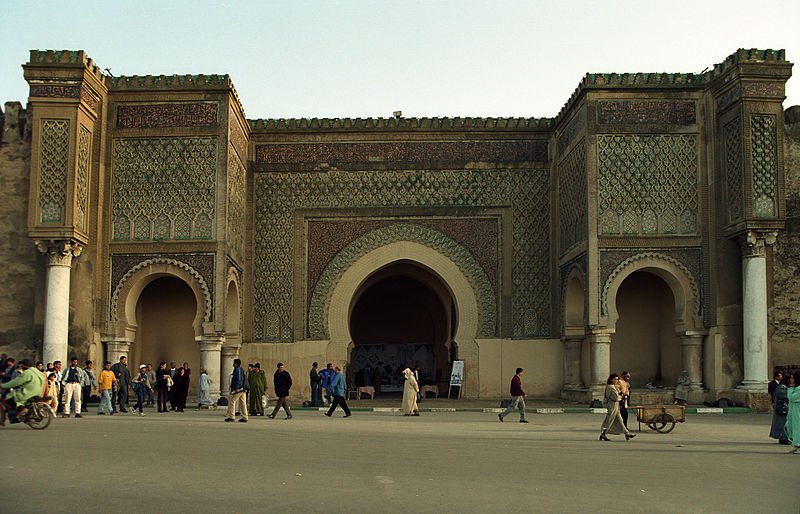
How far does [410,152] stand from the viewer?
62.5 ft

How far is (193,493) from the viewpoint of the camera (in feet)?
22.2

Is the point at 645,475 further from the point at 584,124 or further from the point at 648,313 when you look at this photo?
the point at 648,313

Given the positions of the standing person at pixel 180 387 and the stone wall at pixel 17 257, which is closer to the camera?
the standing person at pixel 180 387

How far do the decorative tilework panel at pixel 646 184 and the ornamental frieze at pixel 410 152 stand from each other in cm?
265

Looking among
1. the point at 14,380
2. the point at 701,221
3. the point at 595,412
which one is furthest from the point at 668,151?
the point at 14,380

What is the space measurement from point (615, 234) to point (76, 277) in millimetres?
9054

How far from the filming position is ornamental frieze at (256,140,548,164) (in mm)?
19031

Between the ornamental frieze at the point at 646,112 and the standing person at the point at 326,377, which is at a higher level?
the ornamental frieze at the point at 646,112

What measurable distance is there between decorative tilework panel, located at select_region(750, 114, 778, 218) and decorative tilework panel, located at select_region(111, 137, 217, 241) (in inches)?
351

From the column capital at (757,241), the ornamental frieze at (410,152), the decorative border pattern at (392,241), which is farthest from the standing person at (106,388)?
the column capital at (757,241)

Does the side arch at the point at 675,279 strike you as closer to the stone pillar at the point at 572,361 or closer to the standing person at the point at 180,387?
the stone pillar at the point at 572,361

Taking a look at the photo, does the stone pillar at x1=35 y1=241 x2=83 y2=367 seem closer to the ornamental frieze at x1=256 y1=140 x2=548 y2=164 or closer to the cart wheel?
the ornamental frieze at x1=256 y1=140 x2=548 y2=164

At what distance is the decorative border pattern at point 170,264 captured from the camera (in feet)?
53.7

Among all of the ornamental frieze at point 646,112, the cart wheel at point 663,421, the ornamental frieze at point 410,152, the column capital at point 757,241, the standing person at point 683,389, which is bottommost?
the cart wheel at point 663,421
